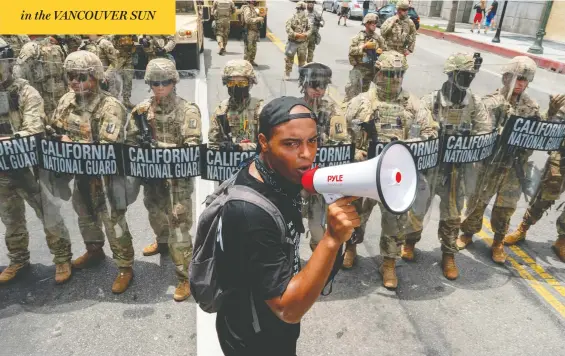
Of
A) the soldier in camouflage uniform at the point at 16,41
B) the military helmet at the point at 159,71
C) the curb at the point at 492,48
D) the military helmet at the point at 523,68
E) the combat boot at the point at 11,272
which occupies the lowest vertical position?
the combat boot at the point at 11,272

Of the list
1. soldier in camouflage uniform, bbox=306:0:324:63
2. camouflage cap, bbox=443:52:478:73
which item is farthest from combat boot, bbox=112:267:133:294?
soldier in camouflage uniform, bbox=306:0:324:63

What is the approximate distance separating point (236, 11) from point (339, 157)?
49.0 feet

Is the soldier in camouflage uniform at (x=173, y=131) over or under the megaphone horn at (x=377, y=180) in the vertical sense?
under

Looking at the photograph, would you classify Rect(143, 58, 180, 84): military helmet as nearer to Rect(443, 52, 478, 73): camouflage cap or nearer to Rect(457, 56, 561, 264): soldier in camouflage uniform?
Rect(443, 52, 478, 73): camouflage cap

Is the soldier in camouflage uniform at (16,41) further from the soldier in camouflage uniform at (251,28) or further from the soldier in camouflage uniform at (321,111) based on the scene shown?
the soldier in camouflage uniform at (321,111)

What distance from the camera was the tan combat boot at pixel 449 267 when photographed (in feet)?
15.9

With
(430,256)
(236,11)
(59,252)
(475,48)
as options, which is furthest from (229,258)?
(475,48)

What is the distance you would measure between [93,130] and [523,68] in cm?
430

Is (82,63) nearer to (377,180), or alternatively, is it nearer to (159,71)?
(159,71)

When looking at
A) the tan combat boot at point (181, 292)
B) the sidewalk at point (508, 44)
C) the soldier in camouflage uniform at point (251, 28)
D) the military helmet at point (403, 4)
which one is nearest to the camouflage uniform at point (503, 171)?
the tan combat boot at point (181, 292)

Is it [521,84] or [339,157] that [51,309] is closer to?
[339,157]

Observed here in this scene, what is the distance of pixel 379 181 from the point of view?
5.17 ft

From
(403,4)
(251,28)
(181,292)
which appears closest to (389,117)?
(181,292)

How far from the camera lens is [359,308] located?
14.2ft
